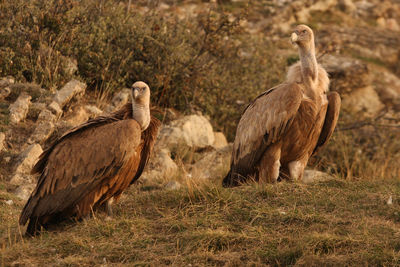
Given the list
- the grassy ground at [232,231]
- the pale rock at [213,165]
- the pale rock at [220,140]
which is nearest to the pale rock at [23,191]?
the grassy ground at [232,231]

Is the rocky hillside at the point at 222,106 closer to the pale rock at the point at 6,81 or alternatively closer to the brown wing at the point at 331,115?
the pale rock at the point at 6,81

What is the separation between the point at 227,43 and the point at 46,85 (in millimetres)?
4952

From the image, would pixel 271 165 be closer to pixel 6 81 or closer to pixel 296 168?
pixel 296 168

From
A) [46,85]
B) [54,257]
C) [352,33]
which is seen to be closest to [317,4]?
[352,33]

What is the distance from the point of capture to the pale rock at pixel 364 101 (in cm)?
1723

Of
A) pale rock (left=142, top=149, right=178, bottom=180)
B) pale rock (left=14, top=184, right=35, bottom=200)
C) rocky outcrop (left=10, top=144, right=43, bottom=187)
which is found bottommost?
pale rock (left=142, top=149, right=178, bottom=180)

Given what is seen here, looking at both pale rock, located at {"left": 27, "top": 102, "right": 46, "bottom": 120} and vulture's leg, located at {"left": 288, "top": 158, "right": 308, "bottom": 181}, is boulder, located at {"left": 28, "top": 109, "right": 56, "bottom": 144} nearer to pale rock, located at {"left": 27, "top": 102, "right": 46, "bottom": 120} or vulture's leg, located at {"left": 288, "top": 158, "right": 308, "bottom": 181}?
pale rock, located at {"left": 27, "top": 102, "right": 46, "bottom": 120}

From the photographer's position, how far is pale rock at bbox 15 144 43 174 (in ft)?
29.9

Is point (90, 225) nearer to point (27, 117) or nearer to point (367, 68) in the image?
point (27, 117)

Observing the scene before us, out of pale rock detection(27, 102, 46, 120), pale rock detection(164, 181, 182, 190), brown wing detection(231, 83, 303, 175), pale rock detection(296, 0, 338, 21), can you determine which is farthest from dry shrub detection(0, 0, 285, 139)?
pale rock detection(296, 0, 338, 21)

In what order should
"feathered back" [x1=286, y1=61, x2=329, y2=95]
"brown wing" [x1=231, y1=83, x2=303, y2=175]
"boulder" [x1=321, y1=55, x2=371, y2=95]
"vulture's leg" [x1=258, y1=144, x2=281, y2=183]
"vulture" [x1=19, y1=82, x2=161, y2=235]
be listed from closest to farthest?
"vulture" [x1=19, y1=82, x2=161, y2=235] → "brown wing" [x1=231, y1=83, x2=303, y2=175] → "vulture's leg" [x1=258, y1=144, x2=281, y2=183] → "feathered back" [x1=286, y1=61, x2=329, y2=95] → "boulder" [x1=321, y1=55, x2=371, y2=95]

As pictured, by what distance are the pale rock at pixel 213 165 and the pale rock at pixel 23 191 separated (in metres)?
2.73

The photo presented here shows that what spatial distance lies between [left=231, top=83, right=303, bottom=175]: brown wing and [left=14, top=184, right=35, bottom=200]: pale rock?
8.72 feet

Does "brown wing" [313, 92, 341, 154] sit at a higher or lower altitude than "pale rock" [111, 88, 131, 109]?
higher
